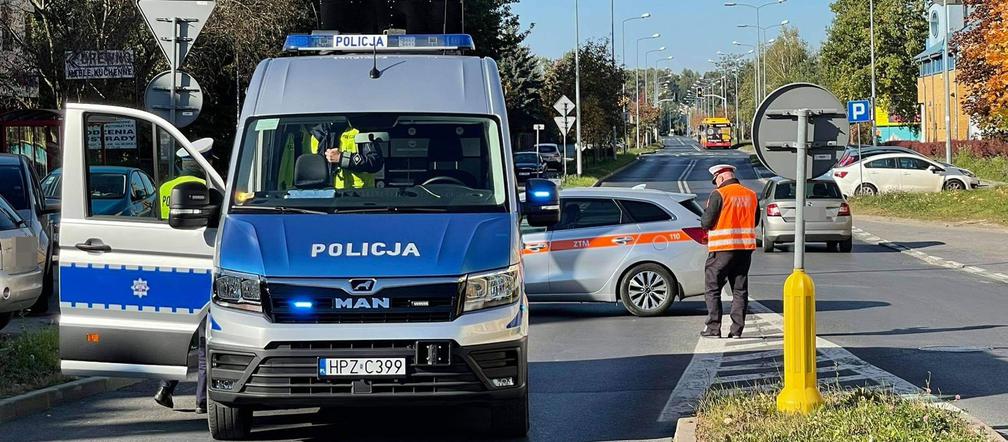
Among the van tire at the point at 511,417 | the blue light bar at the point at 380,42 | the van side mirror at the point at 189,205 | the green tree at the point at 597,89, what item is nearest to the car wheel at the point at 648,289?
the blue light bar at the point at 380,42

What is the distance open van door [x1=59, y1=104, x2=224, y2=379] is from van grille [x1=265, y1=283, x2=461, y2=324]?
119cm

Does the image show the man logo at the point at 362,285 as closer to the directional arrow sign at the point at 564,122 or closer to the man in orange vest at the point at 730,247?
the man in orange vest at the point at 730,247

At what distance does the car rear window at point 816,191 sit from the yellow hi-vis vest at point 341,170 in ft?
62.1

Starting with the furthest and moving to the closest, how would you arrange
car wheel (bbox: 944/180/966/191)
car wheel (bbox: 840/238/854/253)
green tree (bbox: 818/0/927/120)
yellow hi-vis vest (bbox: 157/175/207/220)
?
green tree (bbox: 818/0/927/120) < car wheel (bbox: 944/180/966/191) < car wheel (bbox: 840/238/854/253) < yellow hi-vis vest (bbox: 157/175/207/220)

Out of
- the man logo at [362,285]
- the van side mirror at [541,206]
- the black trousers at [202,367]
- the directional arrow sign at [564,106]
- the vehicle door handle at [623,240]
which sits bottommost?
the black trousers at [202,367]

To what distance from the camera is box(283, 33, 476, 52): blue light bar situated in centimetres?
976

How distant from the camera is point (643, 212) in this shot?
630 inches

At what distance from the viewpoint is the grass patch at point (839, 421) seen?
23.9 ft

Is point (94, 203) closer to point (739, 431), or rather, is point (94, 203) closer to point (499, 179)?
point (499, 179)

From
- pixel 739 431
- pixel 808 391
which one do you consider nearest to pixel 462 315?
pixel 739 431

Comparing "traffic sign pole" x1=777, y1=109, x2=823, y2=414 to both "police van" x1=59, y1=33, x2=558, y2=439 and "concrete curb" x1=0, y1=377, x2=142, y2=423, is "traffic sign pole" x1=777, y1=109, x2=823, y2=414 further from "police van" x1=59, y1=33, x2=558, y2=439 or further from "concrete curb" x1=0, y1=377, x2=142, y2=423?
"concrete curb" x1=0, y1=377, x2=142, y2=423

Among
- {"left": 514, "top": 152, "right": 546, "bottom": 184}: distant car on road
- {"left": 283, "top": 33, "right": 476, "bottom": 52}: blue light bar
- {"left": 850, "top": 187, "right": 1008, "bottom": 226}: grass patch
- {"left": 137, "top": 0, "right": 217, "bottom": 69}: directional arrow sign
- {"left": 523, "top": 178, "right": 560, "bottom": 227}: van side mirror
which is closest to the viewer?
{"left": 523, "top": 178, "right": 560, "bottom": 227}: van side mirror

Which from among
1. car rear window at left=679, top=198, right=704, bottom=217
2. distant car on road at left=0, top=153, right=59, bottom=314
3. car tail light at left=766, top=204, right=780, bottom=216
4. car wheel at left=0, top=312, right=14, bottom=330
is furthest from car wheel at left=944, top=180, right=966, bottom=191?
car wheel at left=0, top=312, right=14, bottom=330

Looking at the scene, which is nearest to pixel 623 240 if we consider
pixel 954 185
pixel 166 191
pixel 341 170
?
pixel 166 191
